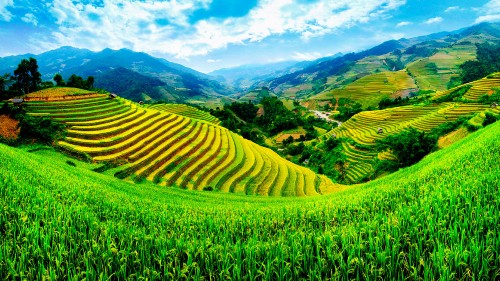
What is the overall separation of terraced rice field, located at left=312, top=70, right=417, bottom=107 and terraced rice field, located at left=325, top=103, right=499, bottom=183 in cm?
4936

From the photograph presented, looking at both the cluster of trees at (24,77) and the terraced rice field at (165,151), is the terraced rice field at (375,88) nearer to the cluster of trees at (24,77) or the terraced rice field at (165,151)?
the terraced rice field at (165,151)

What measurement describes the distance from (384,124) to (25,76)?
7642cm

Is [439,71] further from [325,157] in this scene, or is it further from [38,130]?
[38,130]

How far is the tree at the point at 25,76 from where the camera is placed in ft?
130

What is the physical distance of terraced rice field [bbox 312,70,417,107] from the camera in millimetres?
115375

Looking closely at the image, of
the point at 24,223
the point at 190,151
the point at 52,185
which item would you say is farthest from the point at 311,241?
the point at 190,151

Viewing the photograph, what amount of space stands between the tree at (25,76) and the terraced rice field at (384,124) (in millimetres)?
57986

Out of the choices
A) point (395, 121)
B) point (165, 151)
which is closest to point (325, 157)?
point (395, 121)

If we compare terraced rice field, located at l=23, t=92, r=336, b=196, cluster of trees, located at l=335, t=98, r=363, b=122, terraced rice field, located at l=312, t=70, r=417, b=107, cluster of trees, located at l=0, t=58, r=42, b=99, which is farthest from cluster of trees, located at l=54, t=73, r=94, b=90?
terraced rice field, located at l=312, t=70, r=417, b=107

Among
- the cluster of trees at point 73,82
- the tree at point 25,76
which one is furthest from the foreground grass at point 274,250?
the cluster of trees at point 73,82

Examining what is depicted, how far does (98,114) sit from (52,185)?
26380mm

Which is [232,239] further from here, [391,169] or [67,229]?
[391,169]

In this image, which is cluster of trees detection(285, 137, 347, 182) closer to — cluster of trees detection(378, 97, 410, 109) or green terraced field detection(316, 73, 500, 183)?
A: green terraced field detection(316, 73, 500, 183)

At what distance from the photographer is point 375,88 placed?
124688mm
